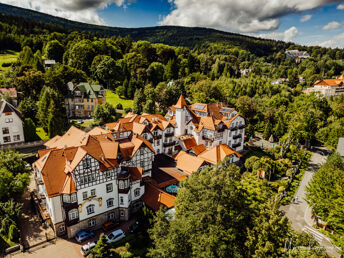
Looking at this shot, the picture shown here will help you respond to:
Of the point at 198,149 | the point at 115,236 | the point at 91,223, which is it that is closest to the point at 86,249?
the point at 115,236

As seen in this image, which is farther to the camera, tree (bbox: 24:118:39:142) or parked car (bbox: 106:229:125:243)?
tree (bbox: 24:118:39:142)

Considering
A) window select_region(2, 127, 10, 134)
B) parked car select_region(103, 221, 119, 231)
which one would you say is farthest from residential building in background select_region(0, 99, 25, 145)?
parked car select_region(103, 221, 119, 231)

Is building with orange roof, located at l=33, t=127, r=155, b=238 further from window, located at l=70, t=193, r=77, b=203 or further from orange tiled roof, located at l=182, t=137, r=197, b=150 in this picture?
orange tiled roof, located at l=182, t=137, r=197, b=150

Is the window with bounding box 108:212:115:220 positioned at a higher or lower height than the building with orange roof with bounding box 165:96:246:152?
lower

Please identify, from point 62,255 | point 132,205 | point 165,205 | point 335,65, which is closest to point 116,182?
point 132,205

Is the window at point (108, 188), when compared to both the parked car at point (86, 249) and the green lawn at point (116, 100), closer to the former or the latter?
the parked car at point (86, 249)

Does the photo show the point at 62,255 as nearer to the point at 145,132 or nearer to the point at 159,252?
the point at 159,252

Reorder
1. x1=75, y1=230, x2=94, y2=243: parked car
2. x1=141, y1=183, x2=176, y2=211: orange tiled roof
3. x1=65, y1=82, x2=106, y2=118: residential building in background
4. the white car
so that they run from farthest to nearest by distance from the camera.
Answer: x1=65, y1=82, x2=106, y2=118: residential building in background < x1=141, y1=183, x2=176, y2=211: orange tiled roof < x1=75, y1=230, x2=94, y2=243: parked car < the white car

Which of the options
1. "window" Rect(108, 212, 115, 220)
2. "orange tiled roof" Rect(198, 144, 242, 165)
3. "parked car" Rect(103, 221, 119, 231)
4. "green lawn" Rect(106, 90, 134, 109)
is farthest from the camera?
"green lawn" Rect(106, 90, 134, 109)
